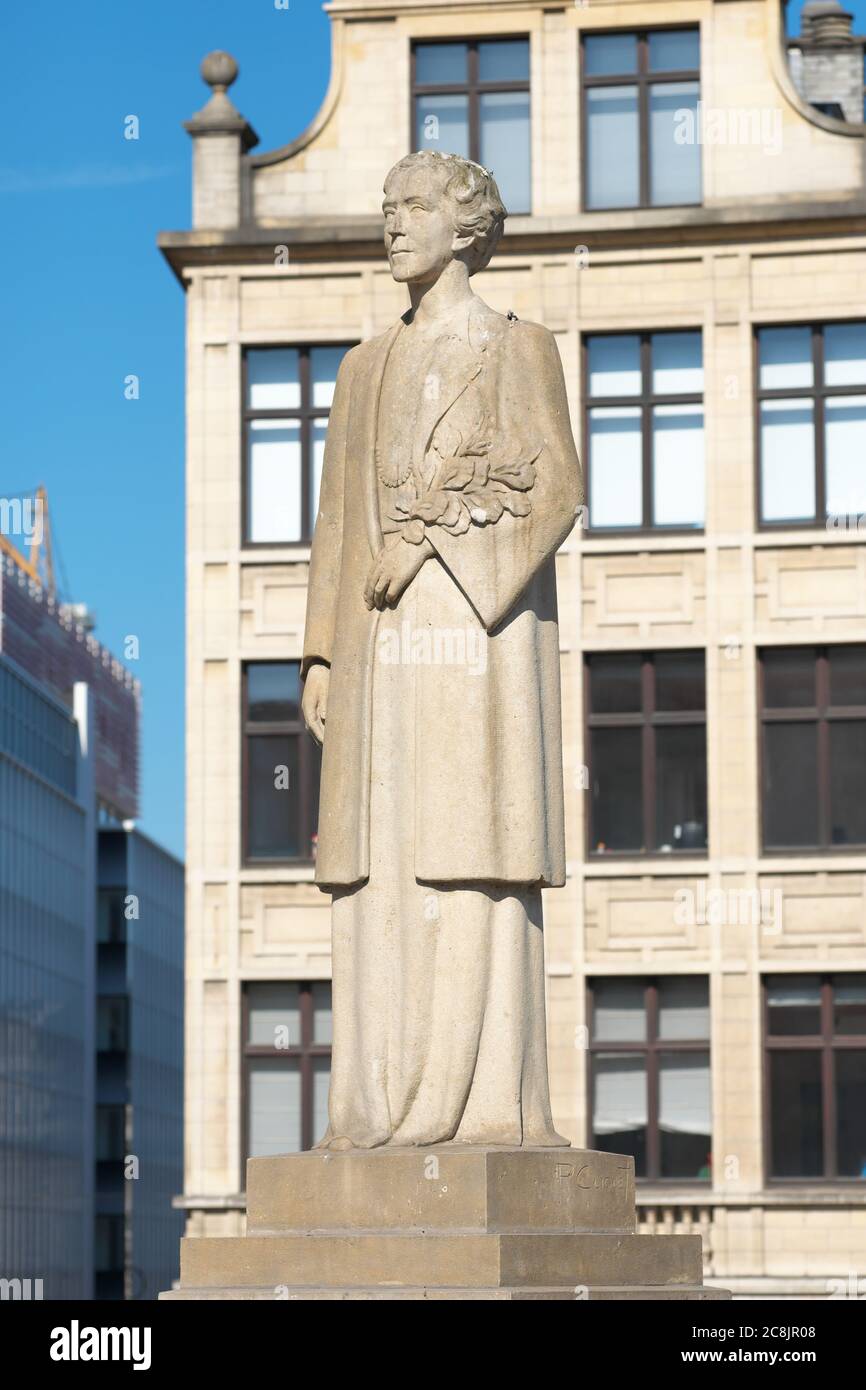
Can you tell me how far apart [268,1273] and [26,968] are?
81026 mm

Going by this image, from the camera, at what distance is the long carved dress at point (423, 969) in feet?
36.8

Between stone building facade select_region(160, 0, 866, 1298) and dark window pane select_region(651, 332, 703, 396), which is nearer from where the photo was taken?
stone building facade select_region(160, 0, 866, 1298)

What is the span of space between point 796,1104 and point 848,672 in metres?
6.01

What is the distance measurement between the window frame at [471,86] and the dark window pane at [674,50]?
5.86 ft

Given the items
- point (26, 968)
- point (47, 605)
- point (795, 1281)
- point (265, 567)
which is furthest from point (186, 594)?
point (47, 605)

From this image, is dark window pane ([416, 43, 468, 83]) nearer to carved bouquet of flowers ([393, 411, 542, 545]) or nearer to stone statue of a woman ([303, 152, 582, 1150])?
stone statue of a woman ([303, 152, 582, 1150])

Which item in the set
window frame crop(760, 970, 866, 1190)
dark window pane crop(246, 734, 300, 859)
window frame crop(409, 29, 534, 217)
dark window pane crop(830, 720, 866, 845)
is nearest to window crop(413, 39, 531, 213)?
window frame crop(409, 29, 534, 217)

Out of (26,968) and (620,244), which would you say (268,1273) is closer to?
(620,244)

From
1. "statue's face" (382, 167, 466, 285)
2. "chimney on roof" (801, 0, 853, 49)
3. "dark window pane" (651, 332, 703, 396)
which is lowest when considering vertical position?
→ "statue's face" (382, 167, 466, 285)

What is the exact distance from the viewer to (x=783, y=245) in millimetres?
40844

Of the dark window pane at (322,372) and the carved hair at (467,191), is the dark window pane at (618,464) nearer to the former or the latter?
the dark window pane at (322,372)

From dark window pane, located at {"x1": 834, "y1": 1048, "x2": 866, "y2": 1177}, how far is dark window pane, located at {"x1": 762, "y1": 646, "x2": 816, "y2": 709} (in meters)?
4.85

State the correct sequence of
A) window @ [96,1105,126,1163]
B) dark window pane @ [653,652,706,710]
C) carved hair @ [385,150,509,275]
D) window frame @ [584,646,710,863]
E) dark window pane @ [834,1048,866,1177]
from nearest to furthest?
carved hair @ [385,150,509,275] < dark window pane @ [834,1048,866,1177] < window frame @ [584,646,710,863] < dark window pane @ [653,652,706,710] < window @ [96,1105,126,1163]

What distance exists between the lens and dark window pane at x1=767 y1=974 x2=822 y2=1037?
39.6 metres
